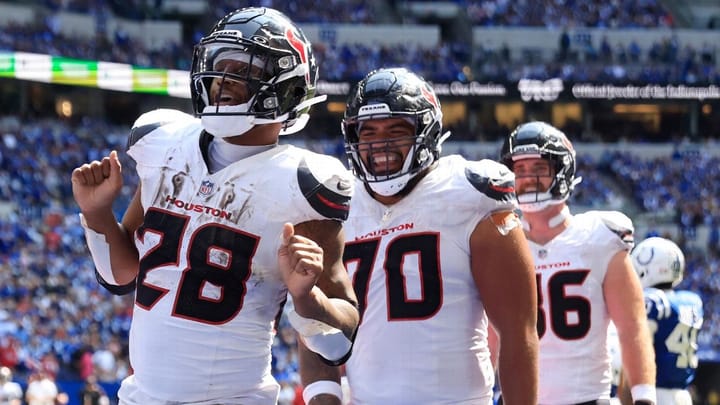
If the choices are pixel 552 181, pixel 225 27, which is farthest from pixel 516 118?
pixel 225 27

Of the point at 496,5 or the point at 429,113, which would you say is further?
the point at 496,5

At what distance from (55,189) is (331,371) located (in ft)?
63.3

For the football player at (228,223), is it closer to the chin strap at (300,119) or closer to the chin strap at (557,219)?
the chin strap at (300,119)

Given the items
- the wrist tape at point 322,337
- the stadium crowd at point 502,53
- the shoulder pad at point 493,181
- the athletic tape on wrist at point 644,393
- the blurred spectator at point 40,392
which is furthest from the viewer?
the stadium crowd at point 502,53

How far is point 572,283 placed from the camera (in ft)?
17.2

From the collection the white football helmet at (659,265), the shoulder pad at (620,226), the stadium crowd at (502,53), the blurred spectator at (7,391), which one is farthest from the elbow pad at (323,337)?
the stadium crowd at (502,53)

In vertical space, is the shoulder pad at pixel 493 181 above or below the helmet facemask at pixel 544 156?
above

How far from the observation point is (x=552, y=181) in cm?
532

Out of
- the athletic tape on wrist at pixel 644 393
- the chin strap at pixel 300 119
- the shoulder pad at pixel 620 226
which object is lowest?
the athletic tape on wrist at pixel 644 393

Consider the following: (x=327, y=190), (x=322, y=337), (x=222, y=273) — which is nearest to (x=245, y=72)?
(x=327, y=190)

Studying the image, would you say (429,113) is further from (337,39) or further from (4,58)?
(337,39)

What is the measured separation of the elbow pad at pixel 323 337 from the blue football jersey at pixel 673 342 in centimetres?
366

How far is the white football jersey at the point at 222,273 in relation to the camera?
3.16 metres

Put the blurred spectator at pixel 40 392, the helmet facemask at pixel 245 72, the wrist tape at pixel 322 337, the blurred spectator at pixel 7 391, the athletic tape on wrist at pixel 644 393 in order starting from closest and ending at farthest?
the wrist tape at pixel 322 337 < the helmet facemask at pixel 245 72 < the athletic tape on wrist at pixel 644 393 < the blurred spectator at pixel 7 391 < the blurred spectator at pixel 40 392
